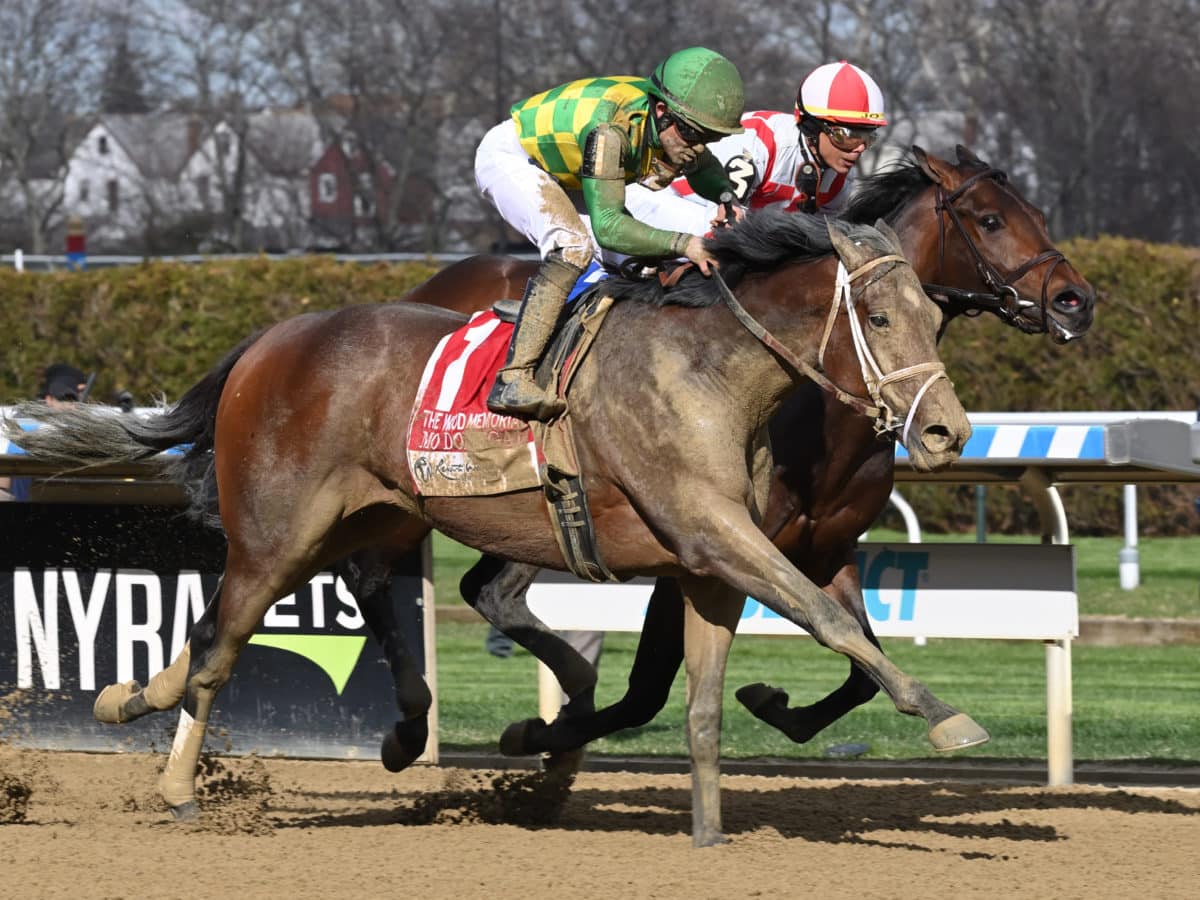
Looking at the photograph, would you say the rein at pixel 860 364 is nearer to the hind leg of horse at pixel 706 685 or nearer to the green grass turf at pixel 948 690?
the hind leg of horse at pixel 706 685

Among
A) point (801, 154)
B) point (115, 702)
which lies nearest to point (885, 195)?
point (801, 154)

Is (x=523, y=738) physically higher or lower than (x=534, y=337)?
lower

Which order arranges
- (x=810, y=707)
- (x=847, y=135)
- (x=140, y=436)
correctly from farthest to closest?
(x=140, y=436) < (x=810, y=707) < (x=847, y=135)

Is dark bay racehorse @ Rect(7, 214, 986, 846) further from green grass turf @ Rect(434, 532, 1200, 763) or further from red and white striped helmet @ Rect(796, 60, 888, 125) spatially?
green grass turf @ Rect(434, 532, 1200, 763)

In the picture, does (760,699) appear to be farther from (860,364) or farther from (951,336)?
(951,336)

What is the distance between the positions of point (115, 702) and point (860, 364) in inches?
101

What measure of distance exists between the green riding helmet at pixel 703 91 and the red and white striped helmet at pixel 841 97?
0.76 metres

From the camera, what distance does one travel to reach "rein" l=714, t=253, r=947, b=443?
4391 mm

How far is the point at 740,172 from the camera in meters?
5.50

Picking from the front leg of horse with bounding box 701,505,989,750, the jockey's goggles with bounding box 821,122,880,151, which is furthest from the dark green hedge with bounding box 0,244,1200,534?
the front leg of horse with bounding box 701,505,989,750

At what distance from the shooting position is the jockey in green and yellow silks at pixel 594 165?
4645mm

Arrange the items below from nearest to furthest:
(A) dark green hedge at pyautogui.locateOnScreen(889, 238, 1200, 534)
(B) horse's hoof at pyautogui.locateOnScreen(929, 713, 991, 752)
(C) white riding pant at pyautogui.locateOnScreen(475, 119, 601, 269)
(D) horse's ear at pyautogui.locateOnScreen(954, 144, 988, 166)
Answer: (B) horse's hoof at pyautogui.locateOnScreen(929, 713, 991, 752), (C) white riding pant at pyautogui.locateOnScreen(475, 119, 601, 269), (D) horse's ear at pyautogui.locateOnScreen(954, 144, 988, 166), (A) dark green hedge at pyautogui.locateOnScreen(889, 238, 1200, 534)

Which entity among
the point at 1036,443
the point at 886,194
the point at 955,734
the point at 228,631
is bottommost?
the point at 228,631

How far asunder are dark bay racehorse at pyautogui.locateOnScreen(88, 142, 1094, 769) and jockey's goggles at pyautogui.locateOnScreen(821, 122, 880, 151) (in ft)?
0.55
